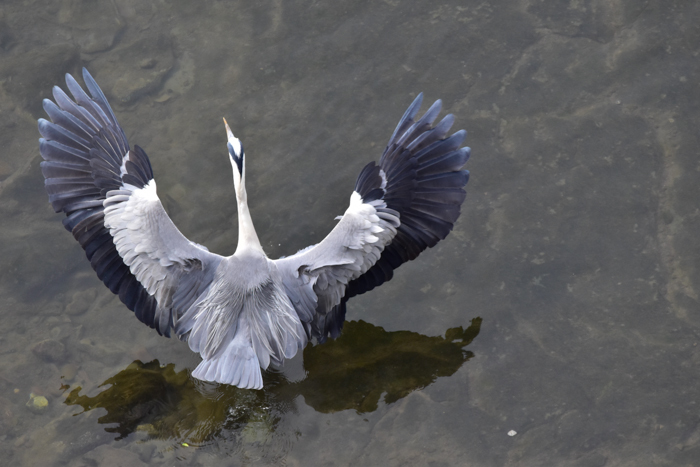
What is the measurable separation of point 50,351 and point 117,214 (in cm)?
178

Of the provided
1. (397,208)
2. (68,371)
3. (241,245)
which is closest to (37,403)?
(68,371)

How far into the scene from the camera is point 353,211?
6336mm

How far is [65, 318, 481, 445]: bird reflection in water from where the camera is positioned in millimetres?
6824

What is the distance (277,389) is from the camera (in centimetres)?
702

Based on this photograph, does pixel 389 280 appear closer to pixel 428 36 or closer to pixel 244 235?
pixel 244 235

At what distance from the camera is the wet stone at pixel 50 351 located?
728 centimetres

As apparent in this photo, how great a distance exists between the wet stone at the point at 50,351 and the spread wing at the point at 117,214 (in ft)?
3.36

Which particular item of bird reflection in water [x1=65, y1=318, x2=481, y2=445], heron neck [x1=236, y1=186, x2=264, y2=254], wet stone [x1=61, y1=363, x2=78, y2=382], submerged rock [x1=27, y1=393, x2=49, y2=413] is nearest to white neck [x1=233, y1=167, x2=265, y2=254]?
heron neck [x1=236, y1=186, x2=264, y2=254]

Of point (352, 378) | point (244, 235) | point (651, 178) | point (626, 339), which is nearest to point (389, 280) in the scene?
point (352, 378)

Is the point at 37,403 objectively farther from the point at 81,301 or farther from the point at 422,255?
the point at 422,255

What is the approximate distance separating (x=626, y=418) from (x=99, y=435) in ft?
14.8

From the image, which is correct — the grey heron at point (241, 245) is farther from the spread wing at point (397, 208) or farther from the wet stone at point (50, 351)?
the wet stone at point (50, 351)

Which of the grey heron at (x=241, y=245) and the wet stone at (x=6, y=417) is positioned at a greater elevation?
the grey heron at (x=241, y=245)

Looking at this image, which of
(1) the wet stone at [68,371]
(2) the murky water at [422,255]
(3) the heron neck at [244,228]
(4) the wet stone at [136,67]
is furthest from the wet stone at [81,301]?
(4) the wet stone at [136,67]
